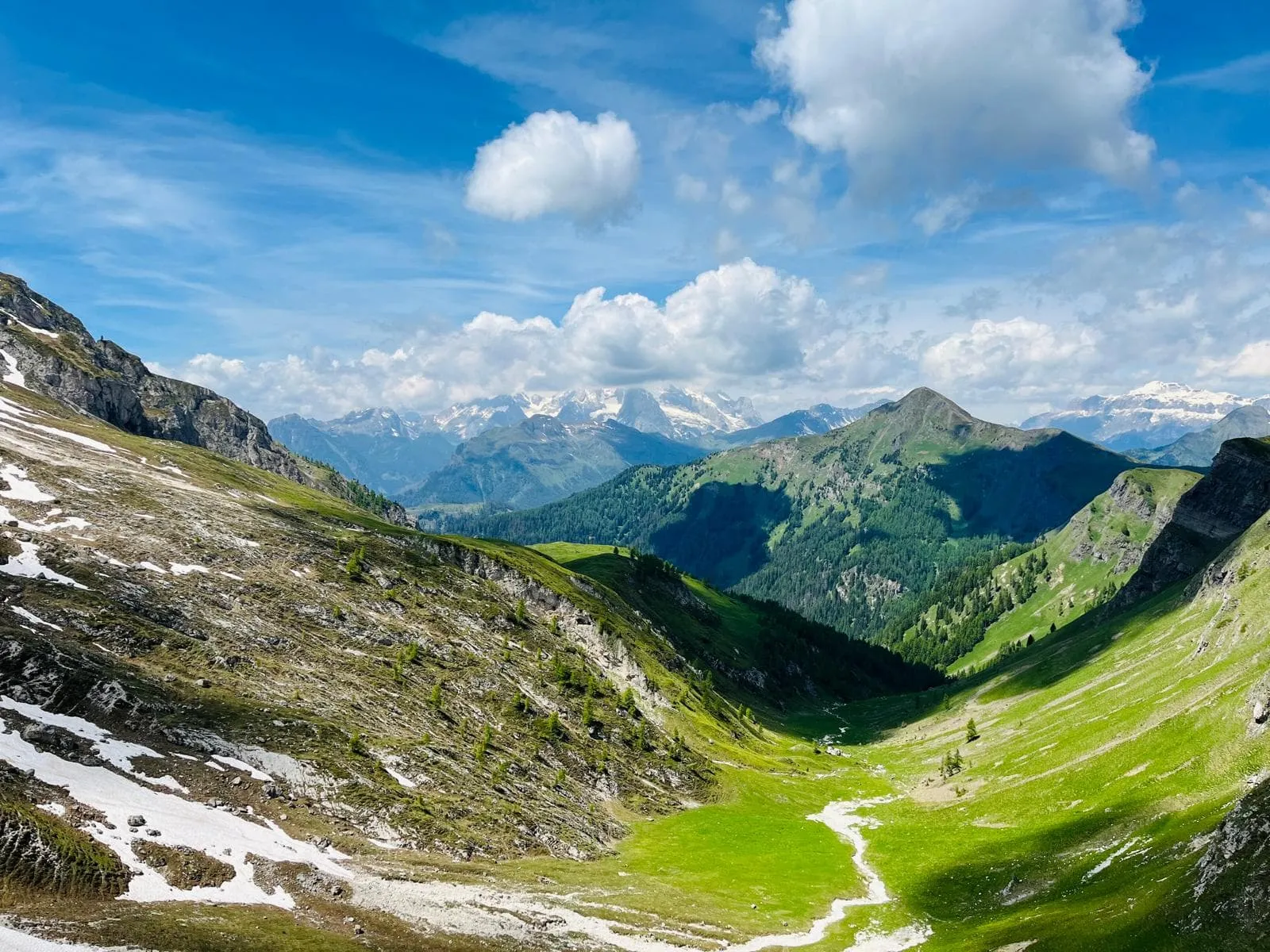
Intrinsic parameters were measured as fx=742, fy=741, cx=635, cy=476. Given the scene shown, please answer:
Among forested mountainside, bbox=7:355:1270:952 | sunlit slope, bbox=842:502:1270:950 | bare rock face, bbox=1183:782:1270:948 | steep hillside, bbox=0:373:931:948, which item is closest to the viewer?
bare rock face, bbox=1183:782:1270:948

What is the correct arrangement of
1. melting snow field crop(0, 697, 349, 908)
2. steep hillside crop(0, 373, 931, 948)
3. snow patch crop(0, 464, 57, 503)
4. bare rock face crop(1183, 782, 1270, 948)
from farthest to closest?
snow patch crop(0, 464, 57, 503)
steep hillside crop(0, 373, 931, 948)
melting snow field crop(0, 697, 349, 908)
bare rock face crop(1183, 782, 1270, 948)

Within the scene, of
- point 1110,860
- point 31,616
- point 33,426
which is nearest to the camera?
point 1110,860

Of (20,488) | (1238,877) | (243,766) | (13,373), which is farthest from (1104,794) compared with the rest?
(13,373)

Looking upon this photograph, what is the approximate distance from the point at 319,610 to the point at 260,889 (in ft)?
178

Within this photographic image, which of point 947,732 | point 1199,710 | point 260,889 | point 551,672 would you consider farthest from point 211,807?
point 947,732

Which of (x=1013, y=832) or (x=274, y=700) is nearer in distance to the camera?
(x=274, y=700)

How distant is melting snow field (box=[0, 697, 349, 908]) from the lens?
4569 centimetres

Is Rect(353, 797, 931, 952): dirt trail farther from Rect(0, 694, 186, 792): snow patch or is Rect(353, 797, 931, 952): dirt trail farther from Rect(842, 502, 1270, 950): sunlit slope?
Rect(0, 694, 186, 792): snow patch

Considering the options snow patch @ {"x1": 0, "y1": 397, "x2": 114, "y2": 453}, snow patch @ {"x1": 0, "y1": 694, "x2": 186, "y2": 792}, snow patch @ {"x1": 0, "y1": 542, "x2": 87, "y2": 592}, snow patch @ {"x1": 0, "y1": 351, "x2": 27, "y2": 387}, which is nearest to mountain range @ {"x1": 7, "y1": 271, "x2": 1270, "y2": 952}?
snow patch @ {"x1": 0, "y1": 694, "x2": 186, "y2": 792}

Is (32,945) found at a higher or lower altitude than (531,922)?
higher

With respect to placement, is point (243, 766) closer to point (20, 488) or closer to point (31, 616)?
point (31, 616)

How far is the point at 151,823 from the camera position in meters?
49.5

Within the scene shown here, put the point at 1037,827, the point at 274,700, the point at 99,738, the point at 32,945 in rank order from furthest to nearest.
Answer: the point at 1037,827 → the point at 274,700 → the point at 99,738 → the point at 32,945

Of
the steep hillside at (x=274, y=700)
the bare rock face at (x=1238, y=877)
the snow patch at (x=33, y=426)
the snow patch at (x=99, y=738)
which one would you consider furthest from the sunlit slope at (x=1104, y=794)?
the snow patch at (x=33, y=426)
